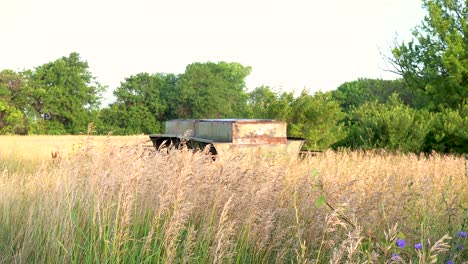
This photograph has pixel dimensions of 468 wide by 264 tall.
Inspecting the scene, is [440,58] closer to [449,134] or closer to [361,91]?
[449,134]

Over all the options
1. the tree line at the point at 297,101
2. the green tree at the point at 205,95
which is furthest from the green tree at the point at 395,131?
the green tree at the point at 205,95

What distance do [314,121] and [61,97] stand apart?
3848 cm

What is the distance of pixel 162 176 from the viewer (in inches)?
190

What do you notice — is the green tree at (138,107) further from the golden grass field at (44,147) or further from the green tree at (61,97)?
the golden grass field at (44,147)

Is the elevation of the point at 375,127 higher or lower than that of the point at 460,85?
lower

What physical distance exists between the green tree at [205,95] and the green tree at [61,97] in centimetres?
969

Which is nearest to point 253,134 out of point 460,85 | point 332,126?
point 332,126

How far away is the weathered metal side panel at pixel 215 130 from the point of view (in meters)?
12.1

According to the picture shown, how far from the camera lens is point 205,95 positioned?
5641 cm

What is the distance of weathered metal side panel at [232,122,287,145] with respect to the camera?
11906 millimetres

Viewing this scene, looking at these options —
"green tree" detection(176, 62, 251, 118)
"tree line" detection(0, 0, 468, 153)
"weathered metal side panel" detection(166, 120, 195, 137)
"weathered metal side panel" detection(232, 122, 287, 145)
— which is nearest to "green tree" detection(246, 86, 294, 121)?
"tree line" detection(0, 0, 468, 153)

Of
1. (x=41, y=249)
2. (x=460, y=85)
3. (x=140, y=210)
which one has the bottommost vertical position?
(x=41, y=249)

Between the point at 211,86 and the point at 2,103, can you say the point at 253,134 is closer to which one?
the point at 2,103

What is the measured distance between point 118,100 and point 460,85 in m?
41.3
